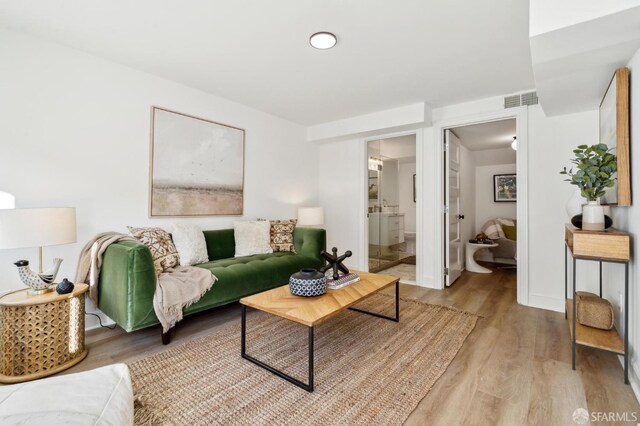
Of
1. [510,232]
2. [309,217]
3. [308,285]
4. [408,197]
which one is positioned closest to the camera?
[308,285]

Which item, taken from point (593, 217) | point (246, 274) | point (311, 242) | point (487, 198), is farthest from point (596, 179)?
point (487, 198)

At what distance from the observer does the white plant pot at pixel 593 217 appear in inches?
74.7


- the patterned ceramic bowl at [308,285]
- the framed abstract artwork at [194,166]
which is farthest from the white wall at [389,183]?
the patterned ceramic bowl at [308,285]

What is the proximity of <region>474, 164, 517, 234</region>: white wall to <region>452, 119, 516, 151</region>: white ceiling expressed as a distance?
647 mm

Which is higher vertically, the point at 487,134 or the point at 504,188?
the point at 487,134

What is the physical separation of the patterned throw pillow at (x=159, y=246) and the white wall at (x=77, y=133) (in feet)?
0.84

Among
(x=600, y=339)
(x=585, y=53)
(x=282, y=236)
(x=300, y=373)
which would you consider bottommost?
(x=300, y=373)

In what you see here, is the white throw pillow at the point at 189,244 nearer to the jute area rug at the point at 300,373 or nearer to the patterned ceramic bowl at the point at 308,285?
the jute area rug at the point at 300,373

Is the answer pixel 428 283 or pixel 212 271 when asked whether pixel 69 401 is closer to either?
pixel 212 271

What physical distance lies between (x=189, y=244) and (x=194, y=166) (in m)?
0.90

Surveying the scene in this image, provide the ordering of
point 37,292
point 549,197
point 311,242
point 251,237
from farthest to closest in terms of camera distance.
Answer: point 311,242 → point 251,237 → point 549,197 → point 37,292

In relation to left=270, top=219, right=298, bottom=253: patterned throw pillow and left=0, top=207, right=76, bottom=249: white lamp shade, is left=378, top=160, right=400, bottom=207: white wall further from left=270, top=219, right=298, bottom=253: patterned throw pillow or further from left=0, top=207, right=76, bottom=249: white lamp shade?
left=0, top=207, right=76, bottom=249: white lamp shade

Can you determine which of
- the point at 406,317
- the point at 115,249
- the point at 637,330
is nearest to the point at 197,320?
the point at 115,249

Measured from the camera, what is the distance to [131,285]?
2.03 metres
